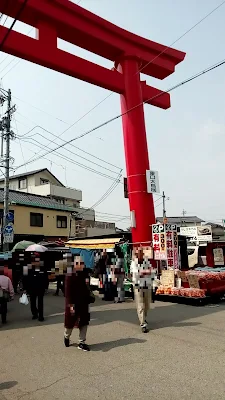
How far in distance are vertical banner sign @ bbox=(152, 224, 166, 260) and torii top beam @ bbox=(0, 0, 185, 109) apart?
5.07m

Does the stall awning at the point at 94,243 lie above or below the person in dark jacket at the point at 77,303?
above

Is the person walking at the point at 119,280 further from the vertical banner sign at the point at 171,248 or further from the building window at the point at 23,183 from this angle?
the building window at the point at 23,183

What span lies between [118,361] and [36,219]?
2624 cm

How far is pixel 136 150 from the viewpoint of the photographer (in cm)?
1453

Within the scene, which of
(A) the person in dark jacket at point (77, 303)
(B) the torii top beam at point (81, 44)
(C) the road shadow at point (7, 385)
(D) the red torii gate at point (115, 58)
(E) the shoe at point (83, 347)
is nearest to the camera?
(C) the road shadow at point (7, 385)

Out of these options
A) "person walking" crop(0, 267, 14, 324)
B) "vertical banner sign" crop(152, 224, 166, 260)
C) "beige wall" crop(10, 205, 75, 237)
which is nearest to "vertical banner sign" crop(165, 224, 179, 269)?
"vertical banner sign" crop(152, 224, 166, 260)

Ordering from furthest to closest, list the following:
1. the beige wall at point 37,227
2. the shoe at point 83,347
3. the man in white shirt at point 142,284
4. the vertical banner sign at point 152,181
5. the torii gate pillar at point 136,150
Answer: the beige wall at point 37,227 < the vertical banner sign at point 152,181 < the torii gate pillar at point 136,150 < the man in white shirt at point 142,284 < the shoe at point 83,347

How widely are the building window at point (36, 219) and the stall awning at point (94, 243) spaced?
14451 mm

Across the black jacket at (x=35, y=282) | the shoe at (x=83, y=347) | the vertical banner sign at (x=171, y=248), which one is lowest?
the shoe at (x=83, y=347)

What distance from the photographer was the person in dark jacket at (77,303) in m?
6.22

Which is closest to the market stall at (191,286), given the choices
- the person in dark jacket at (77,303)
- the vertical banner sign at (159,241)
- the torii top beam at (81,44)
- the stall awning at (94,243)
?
the vertical banner sign at (159,241)

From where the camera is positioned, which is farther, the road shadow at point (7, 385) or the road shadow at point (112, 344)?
the road shadow at point (112, 344)

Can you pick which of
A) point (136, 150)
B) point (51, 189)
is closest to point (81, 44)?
point (136, 150)

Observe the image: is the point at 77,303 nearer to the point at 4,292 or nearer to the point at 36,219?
the point at 4,292
